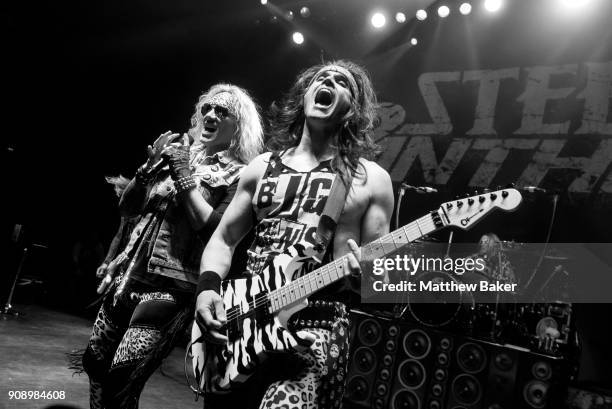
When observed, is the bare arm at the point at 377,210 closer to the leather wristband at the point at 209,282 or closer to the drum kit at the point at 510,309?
the leather wristband at the point at 209,282

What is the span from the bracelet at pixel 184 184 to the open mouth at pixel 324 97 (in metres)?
0.65

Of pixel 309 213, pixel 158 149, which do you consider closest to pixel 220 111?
pixel 158 149

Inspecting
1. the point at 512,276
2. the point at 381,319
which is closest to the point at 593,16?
the point at 512,276

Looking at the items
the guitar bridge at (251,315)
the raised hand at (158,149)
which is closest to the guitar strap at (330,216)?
the guitar bridge at (251,315)

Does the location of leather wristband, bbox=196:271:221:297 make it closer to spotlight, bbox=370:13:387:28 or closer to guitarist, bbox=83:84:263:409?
guitarist, bbox=83:84:263:409

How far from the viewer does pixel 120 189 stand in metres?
2.74

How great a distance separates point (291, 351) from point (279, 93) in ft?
18.1

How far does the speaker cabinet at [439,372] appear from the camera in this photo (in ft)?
12.1

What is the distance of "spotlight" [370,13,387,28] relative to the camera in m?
6.27

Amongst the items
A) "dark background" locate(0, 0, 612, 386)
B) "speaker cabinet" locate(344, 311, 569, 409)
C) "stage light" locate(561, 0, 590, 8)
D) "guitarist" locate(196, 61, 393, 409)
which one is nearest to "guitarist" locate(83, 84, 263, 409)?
"guitarist" locate(196, 61, 393, 409)

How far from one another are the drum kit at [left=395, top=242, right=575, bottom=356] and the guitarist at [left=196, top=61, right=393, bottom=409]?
281 cm

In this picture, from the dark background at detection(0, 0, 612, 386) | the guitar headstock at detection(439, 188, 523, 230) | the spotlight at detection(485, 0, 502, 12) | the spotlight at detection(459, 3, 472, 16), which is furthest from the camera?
the spotlight at detection(459, 3, 472, 16)

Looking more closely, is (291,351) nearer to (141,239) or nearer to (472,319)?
(141,239)

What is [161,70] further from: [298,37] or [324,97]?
[324,97]
